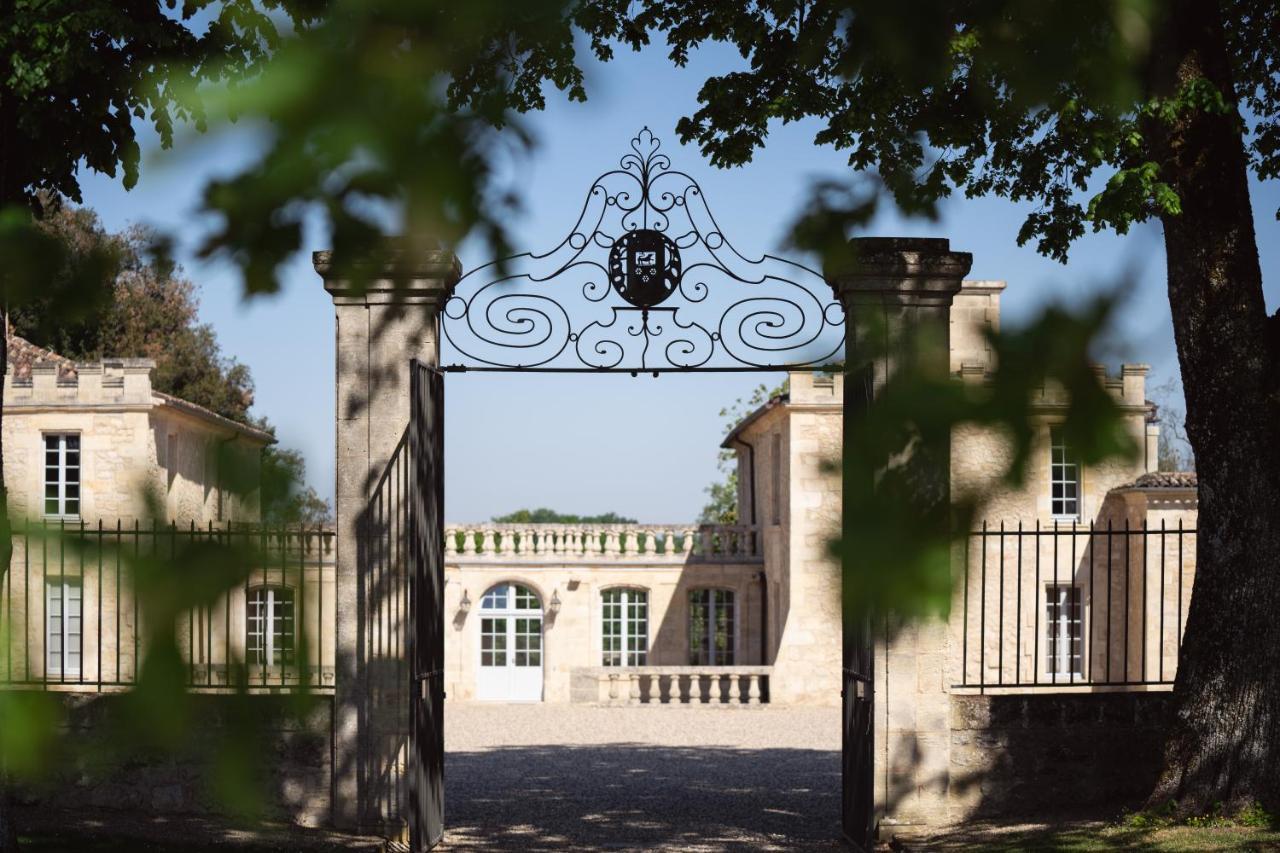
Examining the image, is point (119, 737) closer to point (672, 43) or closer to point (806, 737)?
point (672, 43)

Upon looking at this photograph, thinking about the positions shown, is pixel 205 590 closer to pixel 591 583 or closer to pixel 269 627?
pixel 269 627

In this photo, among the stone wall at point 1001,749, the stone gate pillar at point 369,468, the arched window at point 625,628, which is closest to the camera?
the stone gate pillar at point 369,468

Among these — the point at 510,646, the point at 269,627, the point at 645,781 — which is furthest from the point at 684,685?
the point at 269,627

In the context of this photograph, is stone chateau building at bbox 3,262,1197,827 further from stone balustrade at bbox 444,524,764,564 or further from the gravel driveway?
the gravel driveway

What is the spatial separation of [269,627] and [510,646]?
83.0 ft

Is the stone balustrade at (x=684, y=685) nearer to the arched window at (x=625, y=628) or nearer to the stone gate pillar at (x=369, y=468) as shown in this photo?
the arched window at (x=625, y=628)

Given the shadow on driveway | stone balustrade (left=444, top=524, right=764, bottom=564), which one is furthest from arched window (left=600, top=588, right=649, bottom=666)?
the shadow on driveway

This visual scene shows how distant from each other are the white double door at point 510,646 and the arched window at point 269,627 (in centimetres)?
2512

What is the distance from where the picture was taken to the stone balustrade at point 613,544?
85.7 feet

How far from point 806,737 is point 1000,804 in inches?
352

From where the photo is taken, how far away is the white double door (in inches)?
1013

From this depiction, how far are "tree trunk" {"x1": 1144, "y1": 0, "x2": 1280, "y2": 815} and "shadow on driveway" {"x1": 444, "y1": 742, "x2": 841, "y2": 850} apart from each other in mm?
2320

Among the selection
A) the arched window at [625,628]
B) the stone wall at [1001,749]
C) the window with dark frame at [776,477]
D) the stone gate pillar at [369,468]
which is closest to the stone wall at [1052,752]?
the stone wall at [1001,749]

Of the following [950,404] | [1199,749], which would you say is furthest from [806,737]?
[950,404]
